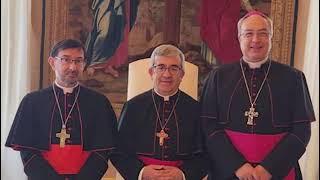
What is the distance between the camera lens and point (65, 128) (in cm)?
261

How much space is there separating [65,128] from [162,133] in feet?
1.67

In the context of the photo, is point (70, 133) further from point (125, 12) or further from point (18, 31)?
point (125, 12)

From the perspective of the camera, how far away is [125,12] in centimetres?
482

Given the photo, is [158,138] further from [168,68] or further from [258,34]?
[258,34]

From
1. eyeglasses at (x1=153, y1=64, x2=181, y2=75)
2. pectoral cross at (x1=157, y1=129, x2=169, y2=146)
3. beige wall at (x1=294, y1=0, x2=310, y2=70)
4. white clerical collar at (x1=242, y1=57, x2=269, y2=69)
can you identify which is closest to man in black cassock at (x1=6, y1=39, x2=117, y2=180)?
pectoral cross at (x1=157, y1=129, x2=169, y2=146)

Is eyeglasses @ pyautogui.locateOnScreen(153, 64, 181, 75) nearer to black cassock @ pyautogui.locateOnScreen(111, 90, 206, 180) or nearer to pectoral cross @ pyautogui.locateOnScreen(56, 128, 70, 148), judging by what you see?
black cassock @ pyautogui.locateOnScreen(111, 90, 206, 180)

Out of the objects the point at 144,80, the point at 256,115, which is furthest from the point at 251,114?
the point at 144,80

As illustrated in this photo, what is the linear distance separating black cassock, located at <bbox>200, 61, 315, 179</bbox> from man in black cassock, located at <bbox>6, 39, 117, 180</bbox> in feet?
1.89

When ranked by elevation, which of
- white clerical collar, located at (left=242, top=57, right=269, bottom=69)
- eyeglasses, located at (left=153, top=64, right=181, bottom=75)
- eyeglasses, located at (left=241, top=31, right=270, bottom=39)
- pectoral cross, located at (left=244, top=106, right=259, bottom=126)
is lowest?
pectoral cross, located at (left=244, top=106, right=259, bottom=126)

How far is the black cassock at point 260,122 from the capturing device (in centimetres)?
255

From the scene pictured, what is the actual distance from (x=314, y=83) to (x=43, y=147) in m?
2.45

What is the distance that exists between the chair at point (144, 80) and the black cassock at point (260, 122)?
1.70ft

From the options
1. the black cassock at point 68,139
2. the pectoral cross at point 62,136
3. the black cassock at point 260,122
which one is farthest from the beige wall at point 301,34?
the pectoral cross at point 62,136

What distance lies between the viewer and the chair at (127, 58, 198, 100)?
315 cm
